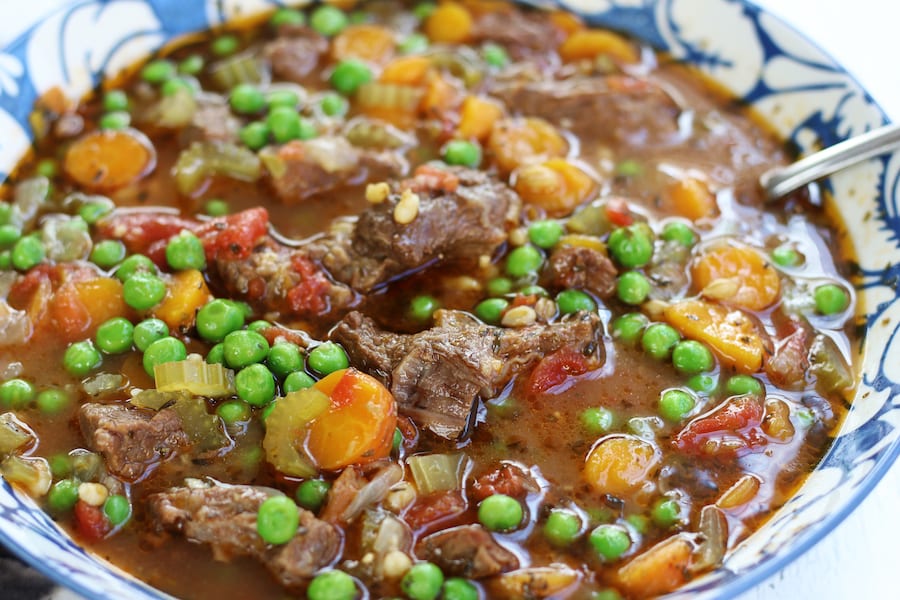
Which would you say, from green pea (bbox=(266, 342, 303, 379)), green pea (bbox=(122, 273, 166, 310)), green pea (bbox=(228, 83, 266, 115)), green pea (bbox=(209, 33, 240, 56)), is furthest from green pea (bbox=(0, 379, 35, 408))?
green pea (bbox=(209, 33, 240, 56))

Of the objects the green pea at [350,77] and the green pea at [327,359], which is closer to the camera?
the green pea at [327,359]

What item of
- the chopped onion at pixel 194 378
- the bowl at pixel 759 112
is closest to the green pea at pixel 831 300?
the bowl at pixel 759 112

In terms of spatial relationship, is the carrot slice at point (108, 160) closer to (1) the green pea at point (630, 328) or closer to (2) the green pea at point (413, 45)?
(2) the green pea at point (413, 45)

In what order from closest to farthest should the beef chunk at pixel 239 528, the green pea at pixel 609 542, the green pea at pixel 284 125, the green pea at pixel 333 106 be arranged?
the beef chunk at pixel 239 528, the green pea at pixel 609 542, the green pea at pixel 284 125, the green pea at pixel 333 106

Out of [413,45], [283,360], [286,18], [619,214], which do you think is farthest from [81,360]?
[413,45]

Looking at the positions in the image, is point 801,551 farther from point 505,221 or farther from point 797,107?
point 797,107

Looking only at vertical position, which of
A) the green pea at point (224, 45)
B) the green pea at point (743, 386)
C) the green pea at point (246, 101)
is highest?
the green pea at point (224, 45)

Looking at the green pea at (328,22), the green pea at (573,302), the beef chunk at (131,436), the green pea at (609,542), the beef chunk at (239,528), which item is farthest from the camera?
the green pea at (328,22)
